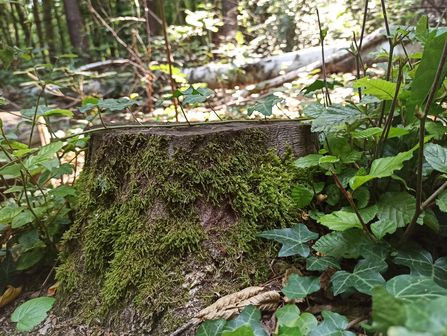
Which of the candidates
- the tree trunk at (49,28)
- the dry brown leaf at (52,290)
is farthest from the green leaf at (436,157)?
the tree trunk at (49,28)

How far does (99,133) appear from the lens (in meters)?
1.66

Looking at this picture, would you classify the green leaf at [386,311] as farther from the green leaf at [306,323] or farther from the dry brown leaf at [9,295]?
the dry brown leaf at [9,295]

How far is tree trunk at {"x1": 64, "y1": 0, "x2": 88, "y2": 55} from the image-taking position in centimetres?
894

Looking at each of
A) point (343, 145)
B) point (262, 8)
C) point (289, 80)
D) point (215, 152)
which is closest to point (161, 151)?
point (215, 152)

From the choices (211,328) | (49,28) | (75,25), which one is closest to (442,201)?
(211,328)

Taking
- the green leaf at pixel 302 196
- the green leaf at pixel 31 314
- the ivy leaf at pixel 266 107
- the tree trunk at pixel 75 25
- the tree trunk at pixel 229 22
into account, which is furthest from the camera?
the tree trunk at pixel 75 25

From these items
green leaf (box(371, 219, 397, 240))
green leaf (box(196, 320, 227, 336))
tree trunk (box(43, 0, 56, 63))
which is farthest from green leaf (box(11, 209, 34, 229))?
tree trunk (box(43, 0, 56, 63))

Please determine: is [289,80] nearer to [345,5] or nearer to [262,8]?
[345,5]

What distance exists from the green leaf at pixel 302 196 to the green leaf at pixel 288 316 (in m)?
0.41

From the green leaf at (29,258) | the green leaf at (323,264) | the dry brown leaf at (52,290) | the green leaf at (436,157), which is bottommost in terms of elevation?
the dry brown leaf at (52,290)

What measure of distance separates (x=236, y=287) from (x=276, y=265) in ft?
0.55

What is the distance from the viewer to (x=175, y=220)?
134 centimetres

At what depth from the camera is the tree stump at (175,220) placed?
123 cm

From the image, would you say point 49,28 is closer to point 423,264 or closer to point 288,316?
point 288,316
